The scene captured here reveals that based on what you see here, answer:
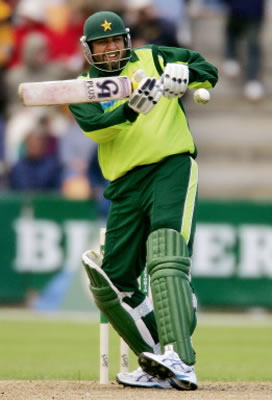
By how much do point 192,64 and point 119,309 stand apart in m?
1.50

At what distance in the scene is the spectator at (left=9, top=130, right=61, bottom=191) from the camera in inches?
553

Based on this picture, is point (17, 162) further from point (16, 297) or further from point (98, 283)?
point (98, 283)

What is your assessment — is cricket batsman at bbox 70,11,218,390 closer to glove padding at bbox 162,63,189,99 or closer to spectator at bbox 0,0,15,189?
glove padding at bbox 162,63,189,99

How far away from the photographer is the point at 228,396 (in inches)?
251

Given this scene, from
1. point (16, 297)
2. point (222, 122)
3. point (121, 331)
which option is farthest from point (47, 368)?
point (222, 122)

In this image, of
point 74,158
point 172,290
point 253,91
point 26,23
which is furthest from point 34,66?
point 172,290

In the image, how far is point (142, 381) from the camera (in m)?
6.89

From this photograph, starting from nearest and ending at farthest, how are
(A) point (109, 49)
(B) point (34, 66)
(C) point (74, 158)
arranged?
(A) point (109, 49)
(C) point (74, 158)
(B) point (34, 66)

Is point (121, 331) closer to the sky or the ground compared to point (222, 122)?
closer to the ground

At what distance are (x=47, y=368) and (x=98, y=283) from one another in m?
2.03

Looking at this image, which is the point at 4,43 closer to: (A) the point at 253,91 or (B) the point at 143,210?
(A) the point at 253,91

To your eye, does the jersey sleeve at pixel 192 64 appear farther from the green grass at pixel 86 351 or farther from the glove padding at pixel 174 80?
the green grass at pixel 86 351

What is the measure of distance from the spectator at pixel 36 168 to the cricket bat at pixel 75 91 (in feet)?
25.1

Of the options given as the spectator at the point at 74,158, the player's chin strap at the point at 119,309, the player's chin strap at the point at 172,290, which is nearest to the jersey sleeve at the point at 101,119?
the player's chin strap at the point at 172,290
